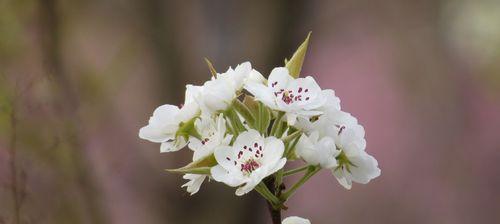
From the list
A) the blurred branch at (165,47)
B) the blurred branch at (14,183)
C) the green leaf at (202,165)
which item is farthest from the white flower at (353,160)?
the blurred branch at (165,47)

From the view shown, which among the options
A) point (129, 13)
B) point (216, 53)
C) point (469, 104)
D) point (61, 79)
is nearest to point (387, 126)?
point (469, 104)

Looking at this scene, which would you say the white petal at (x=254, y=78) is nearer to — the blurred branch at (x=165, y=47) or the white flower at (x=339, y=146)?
the white flower at (x=339, y=146)

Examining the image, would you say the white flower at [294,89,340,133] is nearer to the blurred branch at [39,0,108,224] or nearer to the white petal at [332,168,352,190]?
the white petal at [332,168,352,190]

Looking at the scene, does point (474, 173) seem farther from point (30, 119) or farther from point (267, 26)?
point (30, 119)

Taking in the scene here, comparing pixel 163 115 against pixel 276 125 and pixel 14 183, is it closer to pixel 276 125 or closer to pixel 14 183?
pixel 276 125

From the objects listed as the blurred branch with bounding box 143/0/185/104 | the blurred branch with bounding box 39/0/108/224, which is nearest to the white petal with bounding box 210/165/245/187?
the blurred branch with bounding box 39/0/108/224
